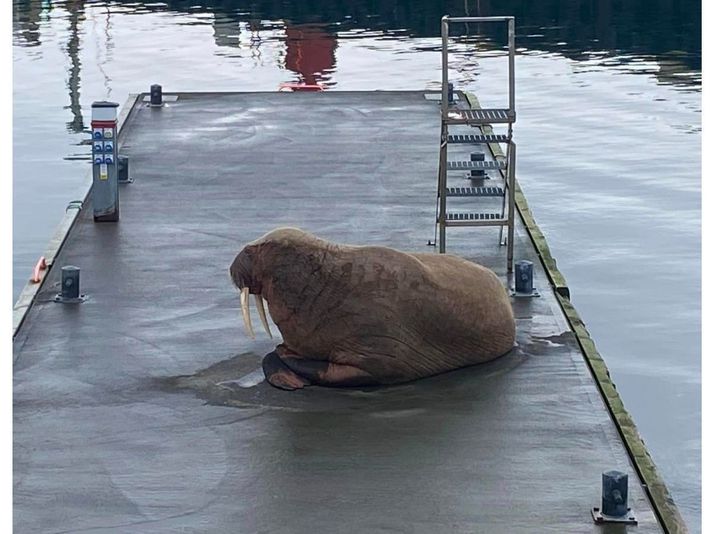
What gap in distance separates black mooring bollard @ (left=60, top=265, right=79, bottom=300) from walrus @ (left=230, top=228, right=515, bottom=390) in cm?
178

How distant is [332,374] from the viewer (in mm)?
7043

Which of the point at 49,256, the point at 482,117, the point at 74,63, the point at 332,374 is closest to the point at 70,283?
the point at 49,256

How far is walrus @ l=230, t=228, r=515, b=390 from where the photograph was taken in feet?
23.2

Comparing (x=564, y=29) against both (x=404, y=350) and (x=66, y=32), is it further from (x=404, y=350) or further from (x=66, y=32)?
(x=404, y=350)

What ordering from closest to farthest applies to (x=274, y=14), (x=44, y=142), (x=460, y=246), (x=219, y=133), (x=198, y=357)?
(x=198, y=357) → (x=460, y=246) → (x=219, y=133) → (x=44, y=142) → (x=274, y=14)

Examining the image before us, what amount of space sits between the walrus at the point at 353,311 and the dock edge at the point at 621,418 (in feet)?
2.43

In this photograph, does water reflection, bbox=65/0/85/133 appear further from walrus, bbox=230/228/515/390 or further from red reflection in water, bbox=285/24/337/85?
walrus, bbox=230/228/515/390

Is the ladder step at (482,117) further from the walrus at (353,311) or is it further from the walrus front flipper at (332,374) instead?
the walrus front flipper at (332,374)

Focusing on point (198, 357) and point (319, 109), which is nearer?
point (198, 357)

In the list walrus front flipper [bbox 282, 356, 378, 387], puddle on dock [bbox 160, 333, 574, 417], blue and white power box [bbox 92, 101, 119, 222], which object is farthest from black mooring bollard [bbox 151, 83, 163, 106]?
walrus front flipper [bbox 282, 356, 378, 387]

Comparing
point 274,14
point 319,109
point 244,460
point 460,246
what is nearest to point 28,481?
point 244,460

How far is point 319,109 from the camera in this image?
651 inches

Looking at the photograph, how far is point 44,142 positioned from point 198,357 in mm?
13439

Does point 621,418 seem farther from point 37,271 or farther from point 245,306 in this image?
point 37,271
